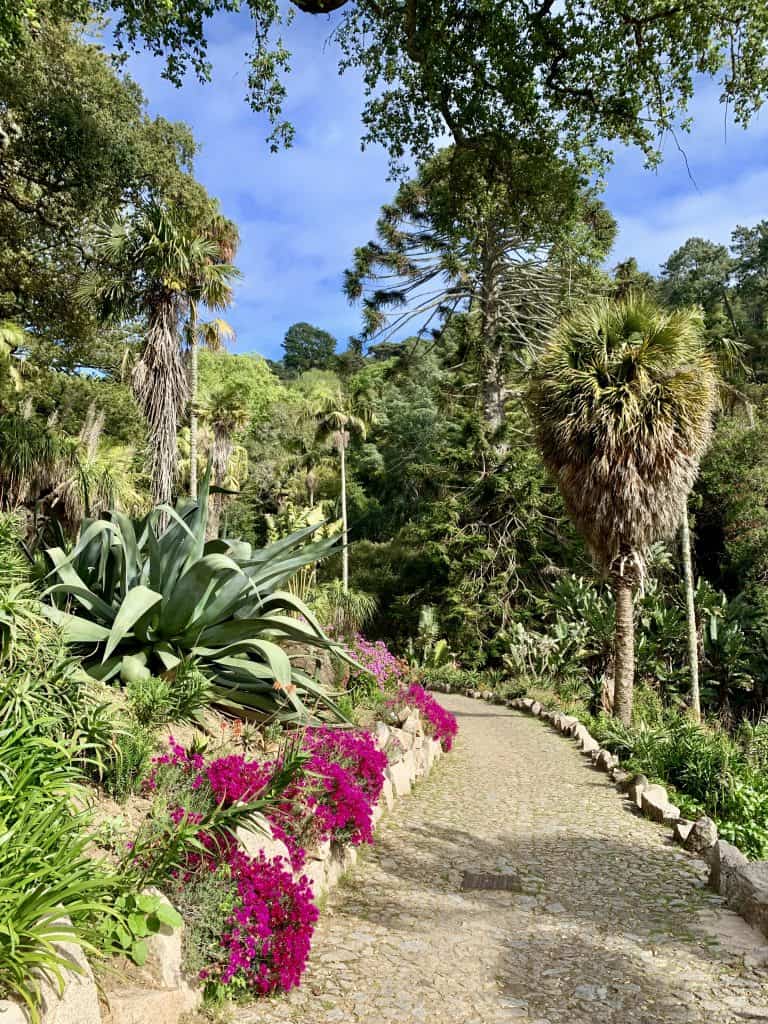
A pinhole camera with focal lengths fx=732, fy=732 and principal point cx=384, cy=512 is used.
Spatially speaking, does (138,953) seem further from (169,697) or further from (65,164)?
(65,164)

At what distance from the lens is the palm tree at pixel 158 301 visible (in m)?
10.2

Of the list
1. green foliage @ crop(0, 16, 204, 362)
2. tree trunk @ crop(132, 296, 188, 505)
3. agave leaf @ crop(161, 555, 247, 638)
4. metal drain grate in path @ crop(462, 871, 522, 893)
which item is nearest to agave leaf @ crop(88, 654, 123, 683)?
agave leaf @ crop(161, 555, 247, 638)

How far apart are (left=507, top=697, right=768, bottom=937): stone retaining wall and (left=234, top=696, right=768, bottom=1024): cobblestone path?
11cm

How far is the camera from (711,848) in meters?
5.00

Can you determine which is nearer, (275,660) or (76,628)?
(76,628)

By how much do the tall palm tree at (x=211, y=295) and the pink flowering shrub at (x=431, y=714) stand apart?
11.5 feet

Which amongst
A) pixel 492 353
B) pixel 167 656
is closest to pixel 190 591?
pixel 167 656

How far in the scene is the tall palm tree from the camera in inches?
461

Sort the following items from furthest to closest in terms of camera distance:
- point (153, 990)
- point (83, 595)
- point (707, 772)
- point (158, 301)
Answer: point (158, 301) → point (707, 772) → point (83, 595) → point (153, 990)

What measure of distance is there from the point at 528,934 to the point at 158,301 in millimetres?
9466

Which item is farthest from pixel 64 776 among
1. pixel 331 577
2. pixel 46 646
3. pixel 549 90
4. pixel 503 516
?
pixel 331 577

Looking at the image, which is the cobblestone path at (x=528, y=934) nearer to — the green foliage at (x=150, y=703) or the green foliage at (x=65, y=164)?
the green foliage at (x=150, y=703)

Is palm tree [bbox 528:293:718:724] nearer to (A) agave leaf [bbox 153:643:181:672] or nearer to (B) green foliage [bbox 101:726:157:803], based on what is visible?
(A) agave leaf [bbox 153:643:181:672]

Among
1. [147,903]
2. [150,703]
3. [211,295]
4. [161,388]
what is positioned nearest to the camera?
[147,903]
